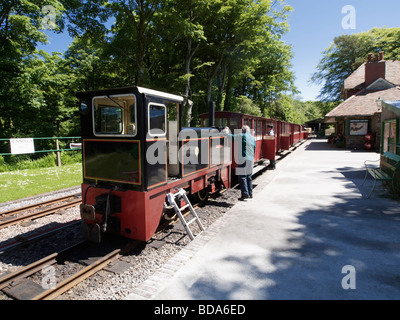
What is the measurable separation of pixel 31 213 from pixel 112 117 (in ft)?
11.2

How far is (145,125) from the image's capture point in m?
4.08

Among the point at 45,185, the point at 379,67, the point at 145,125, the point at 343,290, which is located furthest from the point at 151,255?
the point at 379,67

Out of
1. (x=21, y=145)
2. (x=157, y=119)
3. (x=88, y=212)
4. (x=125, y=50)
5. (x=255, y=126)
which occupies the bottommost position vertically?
(x=88, y=212)

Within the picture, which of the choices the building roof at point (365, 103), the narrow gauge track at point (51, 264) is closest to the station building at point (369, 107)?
the building roof at point (365, 103)

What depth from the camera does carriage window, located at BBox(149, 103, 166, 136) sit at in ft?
14.0

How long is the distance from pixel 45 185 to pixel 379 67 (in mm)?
29345

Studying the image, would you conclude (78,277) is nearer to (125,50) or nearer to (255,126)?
(255,126)

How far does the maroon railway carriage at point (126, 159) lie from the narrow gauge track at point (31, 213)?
2055mm

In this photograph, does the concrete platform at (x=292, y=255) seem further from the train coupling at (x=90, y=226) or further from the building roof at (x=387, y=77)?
the building roof at (x=387, y=77)

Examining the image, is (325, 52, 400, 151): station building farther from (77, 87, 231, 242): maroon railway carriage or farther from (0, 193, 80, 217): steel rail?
(0, 193, 80, 217): steel rail

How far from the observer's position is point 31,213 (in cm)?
599

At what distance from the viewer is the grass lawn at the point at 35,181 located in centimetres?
772

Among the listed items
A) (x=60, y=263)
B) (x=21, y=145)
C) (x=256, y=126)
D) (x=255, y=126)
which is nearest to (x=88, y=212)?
(x=60, y=263)
